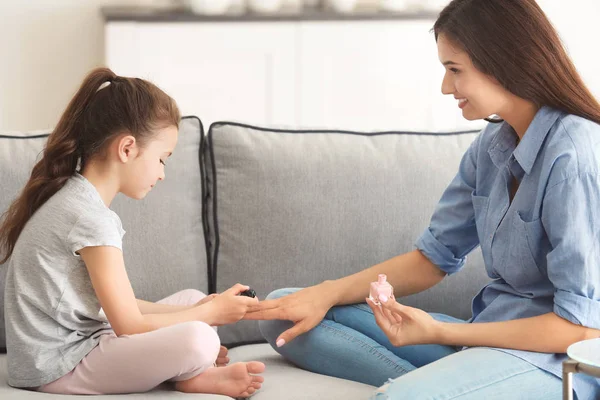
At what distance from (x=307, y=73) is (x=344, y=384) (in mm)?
2302

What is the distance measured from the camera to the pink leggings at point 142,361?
1.53 meters

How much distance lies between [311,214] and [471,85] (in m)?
0.56

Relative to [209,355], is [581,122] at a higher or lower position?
higher

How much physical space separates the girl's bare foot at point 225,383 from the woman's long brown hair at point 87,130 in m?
0.45

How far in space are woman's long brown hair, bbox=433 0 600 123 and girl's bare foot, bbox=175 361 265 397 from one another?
705mm

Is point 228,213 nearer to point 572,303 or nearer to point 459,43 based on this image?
point 459,43

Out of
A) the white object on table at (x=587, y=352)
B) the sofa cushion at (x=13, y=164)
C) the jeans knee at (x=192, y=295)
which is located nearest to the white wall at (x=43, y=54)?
the sofa cushion at (x=13, y=164)

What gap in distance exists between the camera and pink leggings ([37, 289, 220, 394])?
1530mm

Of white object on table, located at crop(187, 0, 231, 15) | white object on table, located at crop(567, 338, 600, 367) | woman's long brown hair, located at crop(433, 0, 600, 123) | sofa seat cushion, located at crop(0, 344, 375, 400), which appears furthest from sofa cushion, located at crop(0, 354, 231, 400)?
white object on table, located at crop(187, 0, 231, 15)

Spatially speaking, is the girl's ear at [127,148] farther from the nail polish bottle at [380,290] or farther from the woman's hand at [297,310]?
the nail polish bottle at [380,290]

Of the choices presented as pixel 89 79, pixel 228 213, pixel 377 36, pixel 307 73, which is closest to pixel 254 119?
pixel 307 73

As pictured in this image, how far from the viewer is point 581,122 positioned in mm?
1486

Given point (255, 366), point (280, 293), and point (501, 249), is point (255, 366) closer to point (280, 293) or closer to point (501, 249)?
point (280, 293)

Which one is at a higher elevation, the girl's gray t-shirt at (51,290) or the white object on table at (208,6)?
the white object on table at (208,6)
